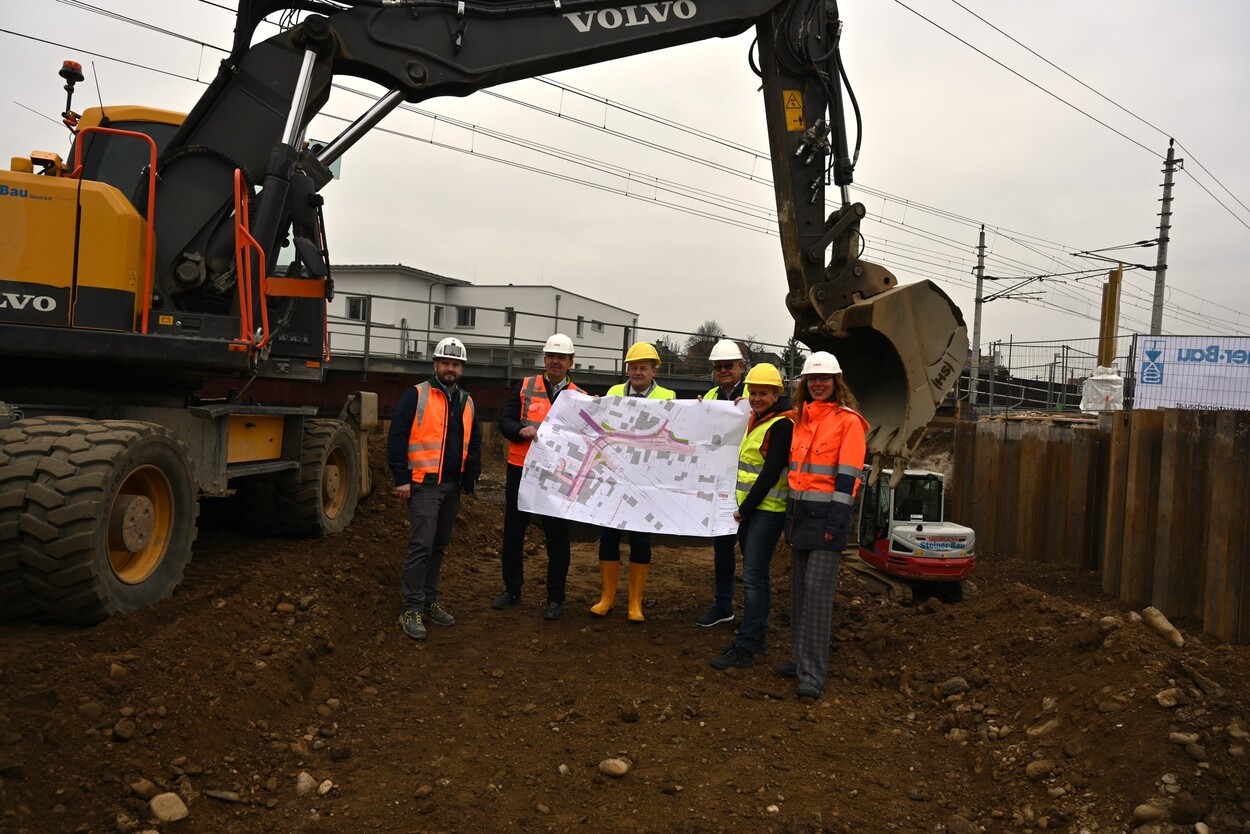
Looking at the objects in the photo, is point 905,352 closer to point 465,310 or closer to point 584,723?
point 584,723

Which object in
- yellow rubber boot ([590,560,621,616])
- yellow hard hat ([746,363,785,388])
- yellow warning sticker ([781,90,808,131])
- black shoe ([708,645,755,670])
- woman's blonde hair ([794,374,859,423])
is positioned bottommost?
black shoe ([708,645,755,670])

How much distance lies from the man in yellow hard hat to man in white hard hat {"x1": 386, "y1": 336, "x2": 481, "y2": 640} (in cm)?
123

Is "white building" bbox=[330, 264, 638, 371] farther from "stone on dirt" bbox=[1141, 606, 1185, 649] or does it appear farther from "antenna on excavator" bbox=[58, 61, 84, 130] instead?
"stone on dirt" bbox=[1141, 606, 1185, 649]

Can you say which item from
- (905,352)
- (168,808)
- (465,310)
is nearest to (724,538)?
(905,352)

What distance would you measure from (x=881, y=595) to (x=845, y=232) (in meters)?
5.30

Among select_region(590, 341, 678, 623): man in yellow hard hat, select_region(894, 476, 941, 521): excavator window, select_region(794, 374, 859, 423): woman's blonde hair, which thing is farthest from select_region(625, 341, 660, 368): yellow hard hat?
select_region(894, 476, 941, 521): excavator window

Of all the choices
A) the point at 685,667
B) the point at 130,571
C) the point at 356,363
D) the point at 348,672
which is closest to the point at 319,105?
the point at 130,571

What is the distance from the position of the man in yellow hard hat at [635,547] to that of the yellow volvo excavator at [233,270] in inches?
50.7

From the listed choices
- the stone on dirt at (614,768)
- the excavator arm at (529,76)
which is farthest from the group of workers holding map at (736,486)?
the stone on dirt at (614,768)

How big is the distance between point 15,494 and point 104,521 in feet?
1.48

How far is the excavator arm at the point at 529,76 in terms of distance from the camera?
21.1ft

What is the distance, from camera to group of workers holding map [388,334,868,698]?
5824mm

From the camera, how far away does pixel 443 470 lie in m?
6.67

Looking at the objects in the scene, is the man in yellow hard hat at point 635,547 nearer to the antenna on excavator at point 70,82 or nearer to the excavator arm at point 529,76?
the excavator arm at point 529,76
